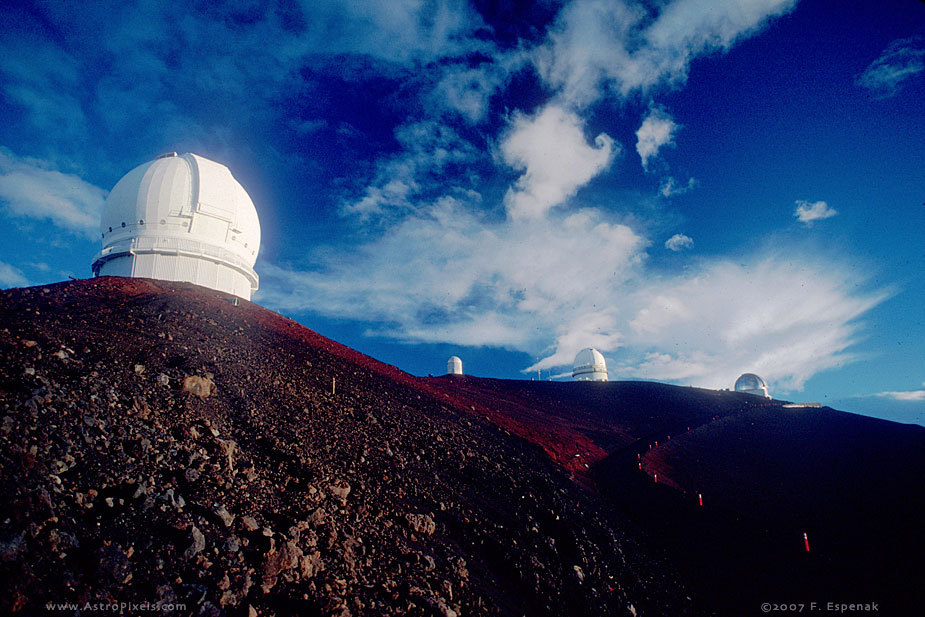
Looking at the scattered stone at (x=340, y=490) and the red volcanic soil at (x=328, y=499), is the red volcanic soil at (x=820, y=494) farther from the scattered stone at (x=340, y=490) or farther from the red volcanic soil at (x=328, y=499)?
the scattered stone at (x=340, y=490)

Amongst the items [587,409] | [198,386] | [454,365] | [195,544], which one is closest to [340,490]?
[195,544]

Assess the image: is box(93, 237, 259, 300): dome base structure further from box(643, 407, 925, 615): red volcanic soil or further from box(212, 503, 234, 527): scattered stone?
box(643, 407, 925, 615): red volcanic soil

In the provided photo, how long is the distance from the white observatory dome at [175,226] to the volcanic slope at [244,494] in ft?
24.0

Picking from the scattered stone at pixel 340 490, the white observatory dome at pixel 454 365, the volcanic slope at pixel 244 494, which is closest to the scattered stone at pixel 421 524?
the volcanic slope at pixel 244 494

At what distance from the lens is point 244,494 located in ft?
18.8

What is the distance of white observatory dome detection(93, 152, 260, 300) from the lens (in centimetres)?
1889

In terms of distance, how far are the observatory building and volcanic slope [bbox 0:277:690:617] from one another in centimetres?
4032

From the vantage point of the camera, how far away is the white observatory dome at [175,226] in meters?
18.9

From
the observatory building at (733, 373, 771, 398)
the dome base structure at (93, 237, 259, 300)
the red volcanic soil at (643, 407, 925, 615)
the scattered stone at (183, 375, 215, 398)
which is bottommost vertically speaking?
the red volcanic soil at (643, 407, 925, 615)

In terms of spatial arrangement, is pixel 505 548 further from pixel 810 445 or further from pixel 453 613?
Answer: pixel 810 445

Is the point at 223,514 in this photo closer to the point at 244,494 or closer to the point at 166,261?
the point at 244,494

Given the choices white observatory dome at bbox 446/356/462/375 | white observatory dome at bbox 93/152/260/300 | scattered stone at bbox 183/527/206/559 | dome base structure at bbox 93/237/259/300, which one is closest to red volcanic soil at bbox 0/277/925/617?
scattered stone at bbox 183/527/206/559

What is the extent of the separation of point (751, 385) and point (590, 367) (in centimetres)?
1672

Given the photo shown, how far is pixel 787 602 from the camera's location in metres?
8.17
